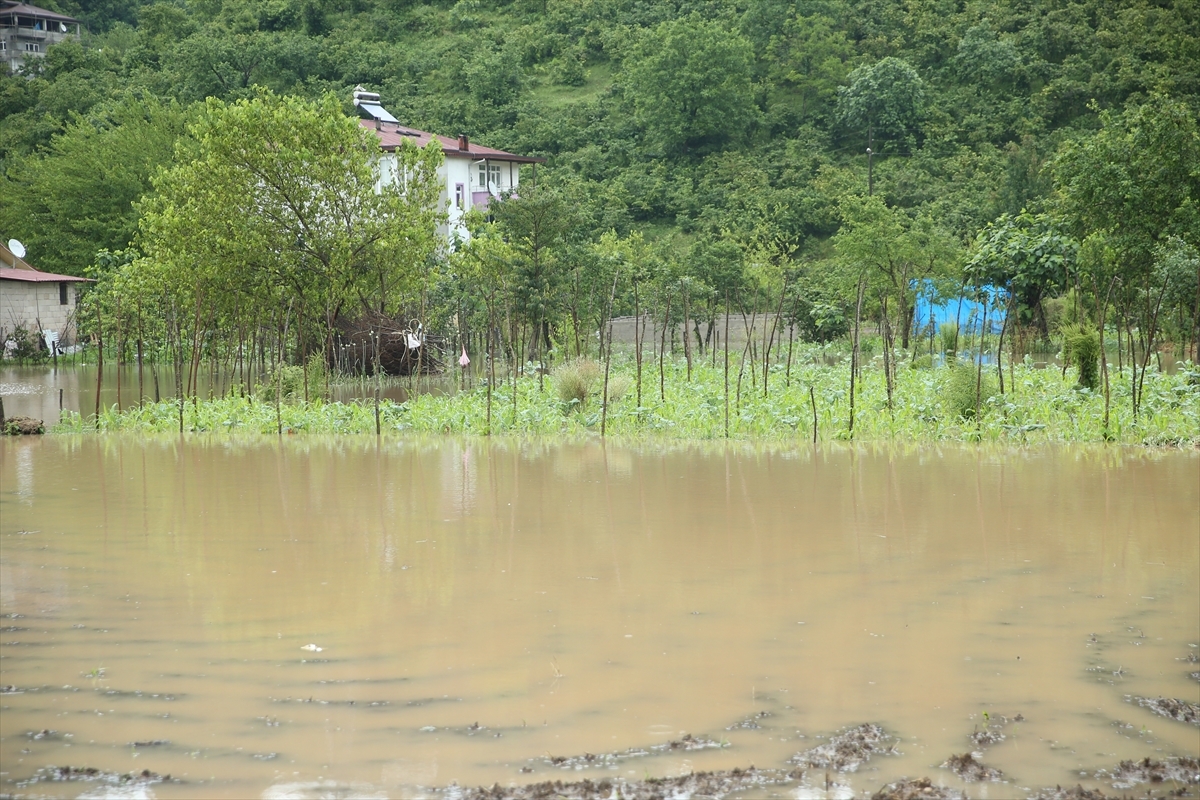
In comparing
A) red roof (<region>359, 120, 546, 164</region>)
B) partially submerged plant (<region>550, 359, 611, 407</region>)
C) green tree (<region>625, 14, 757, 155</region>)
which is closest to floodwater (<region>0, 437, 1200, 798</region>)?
partially submerged plant (<region>550, 359, 611, 407</region>)

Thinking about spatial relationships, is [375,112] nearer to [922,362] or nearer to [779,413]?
[922,362]

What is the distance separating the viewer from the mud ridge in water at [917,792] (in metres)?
4.50

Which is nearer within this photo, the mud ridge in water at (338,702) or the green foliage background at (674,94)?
the mud ridge in water at (338,702)

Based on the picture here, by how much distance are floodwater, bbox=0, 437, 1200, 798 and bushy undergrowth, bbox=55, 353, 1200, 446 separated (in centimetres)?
150

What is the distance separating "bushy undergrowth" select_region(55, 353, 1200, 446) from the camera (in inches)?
497

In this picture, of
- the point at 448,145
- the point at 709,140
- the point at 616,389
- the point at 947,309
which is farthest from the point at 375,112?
the point at 616,389

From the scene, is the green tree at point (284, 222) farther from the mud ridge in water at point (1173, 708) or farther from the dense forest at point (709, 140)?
the mud ridge in water at point (1173, 708)

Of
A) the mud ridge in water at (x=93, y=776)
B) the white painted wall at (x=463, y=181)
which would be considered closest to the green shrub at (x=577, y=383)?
the mud ridge in water at (x=93, y=776)

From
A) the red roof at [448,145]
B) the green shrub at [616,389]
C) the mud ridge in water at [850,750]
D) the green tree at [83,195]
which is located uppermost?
the red roof at [448,145]

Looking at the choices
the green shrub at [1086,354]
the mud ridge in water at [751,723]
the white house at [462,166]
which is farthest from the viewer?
the white house at [462,166]

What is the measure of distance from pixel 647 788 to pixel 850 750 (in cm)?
94

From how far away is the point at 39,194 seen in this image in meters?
40.5

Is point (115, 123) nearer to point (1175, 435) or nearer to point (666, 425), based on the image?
point (666, 425)

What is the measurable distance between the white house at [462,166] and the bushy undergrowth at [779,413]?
82.9 feet
